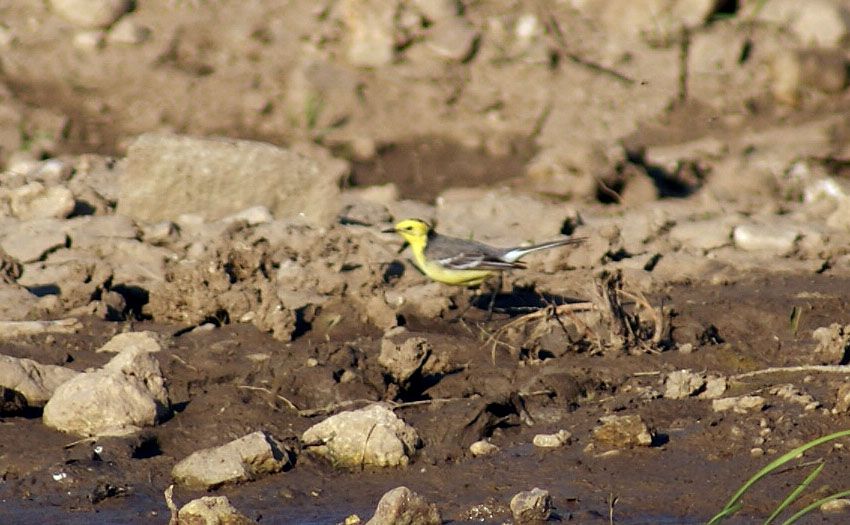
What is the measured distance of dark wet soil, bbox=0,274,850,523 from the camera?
5742 millimetres

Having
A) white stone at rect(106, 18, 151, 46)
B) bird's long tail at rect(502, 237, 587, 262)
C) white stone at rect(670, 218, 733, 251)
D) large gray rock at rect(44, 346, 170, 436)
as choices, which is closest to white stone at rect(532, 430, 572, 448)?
large gray rock at rect(44, 346, 170, 436)

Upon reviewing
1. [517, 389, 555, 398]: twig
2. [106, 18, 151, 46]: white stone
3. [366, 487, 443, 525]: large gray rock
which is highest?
[366, 487, 443, 525]: large gray rock

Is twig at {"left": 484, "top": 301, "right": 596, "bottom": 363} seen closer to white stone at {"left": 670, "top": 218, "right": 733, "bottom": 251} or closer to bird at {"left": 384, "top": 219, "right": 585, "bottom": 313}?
bird at {"left": 384, "top": 219, "right": 585, "bottom": 313}

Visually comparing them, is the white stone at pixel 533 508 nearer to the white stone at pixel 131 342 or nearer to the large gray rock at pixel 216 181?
the white stone at pixel 131 342

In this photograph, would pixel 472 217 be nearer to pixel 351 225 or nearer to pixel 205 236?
pixel 351 225

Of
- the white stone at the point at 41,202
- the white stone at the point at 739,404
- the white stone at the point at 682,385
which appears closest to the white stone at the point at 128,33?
the white stone at the point at 41,202

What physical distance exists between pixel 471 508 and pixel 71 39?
7828mm

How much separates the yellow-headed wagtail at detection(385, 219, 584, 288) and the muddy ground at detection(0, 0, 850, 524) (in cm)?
17

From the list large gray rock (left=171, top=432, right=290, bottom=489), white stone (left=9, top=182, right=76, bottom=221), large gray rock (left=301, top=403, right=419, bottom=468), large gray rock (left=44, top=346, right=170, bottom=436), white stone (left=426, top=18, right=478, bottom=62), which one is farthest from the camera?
white stone (left=426, top=18, right=478, bottom=62)

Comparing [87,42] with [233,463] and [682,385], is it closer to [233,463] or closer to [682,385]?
[233,463]

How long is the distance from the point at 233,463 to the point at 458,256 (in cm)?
311

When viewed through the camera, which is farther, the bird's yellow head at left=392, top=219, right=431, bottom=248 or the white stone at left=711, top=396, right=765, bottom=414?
the bird's yellow head at left=392, top=219, right=431, bottom=248

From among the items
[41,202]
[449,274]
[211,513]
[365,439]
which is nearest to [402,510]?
[211,513]

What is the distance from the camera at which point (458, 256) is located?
28.6 feet
